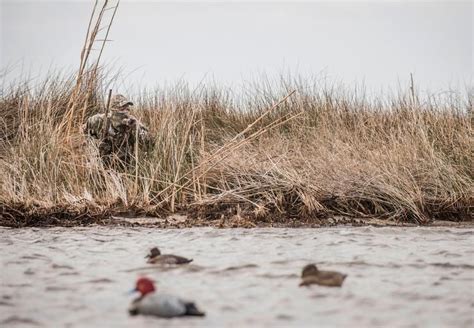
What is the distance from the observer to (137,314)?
235 cm

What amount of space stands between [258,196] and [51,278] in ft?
9.29

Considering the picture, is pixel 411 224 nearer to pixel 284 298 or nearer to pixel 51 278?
pixel 284 298

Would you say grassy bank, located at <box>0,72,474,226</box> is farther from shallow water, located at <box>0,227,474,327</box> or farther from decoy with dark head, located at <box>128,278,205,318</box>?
decoy with dark head, located at <box>128,278,205,318</box>

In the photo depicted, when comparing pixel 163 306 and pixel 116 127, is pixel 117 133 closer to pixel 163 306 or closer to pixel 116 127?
pixel 116 127

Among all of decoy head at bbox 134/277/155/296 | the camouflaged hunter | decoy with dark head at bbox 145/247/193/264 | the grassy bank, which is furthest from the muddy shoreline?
decoy head at bbox 134/277/155/296

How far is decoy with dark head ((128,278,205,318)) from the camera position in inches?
88.9

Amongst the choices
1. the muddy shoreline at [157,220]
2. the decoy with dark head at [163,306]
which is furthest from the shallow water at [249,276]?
the muddy shoreline at [157,220]

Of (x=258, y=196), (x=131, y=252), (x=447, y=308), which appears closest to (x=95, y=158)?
(x=258, y=196)

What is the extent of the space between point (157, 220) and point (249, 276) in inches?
87.3

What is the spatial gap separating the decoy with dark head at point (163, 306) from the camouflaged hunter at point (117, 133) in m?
3.86

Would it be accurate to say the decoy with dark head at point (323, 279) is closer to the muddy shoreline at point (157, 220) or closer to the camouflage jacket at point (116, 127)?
the muddy shoreline at point (157, 220)

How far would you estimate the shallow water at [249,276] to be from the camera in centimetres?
234

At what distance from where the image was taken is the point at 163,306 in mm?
2262

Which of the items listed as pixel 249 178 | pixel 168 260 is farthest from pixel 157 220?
pixel 168 260
